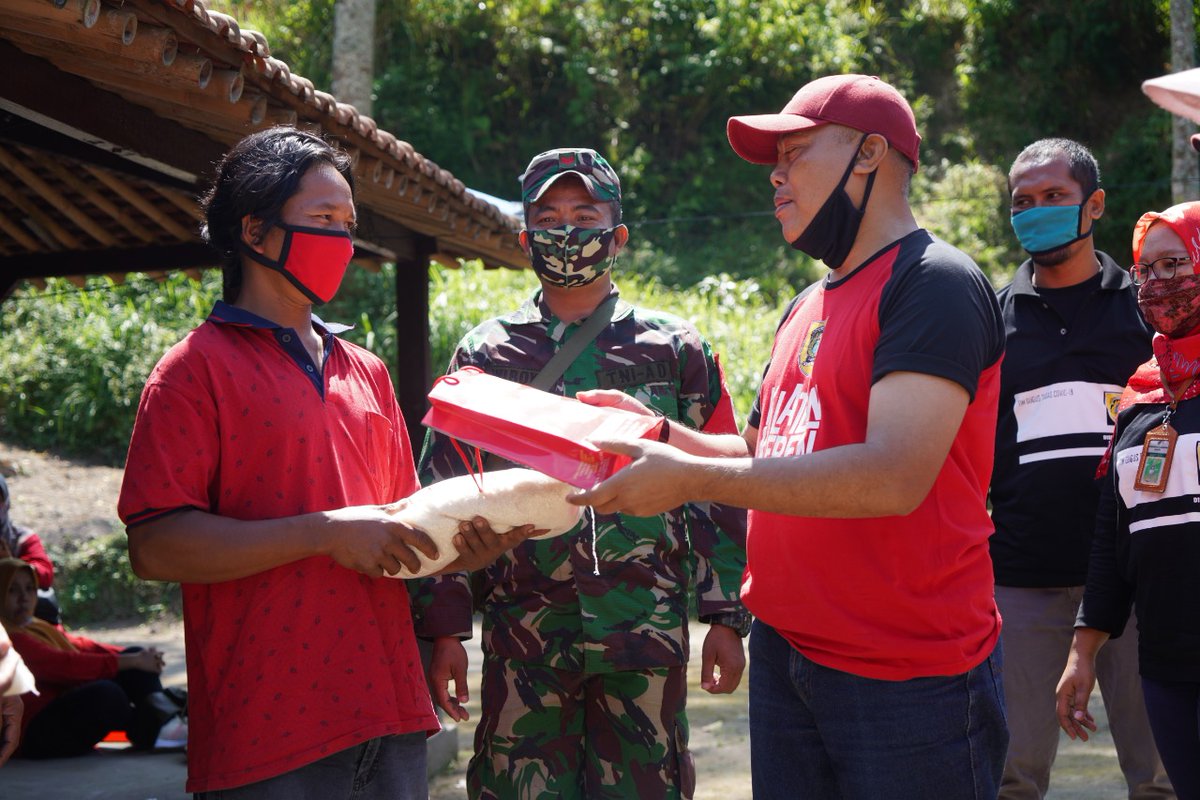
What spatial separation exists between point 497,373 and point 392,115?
18.8 metres

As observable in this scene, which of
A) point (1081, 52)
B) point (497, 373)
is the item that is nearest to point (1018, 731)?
point (497, 373)

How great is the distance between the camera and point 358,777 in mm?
2719

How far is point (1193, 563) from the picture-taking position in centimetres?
317

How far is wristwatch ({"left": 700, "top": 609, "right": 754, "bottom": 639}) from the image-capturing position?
3.46m

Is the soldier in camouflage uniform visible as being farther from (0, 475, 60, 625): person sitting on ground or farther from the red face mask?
(0, 475, 60, 625): person sitting on ground

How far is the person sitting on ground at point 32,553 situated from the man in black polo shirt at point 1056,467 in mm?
4641

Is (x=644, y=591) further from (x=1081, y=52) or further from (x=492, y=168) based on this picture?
(x=492, y=168)

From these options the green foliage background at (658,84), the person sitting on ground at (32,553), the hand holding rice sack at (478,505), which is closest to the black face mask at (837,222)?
the hand holding rice sack at (478,505)

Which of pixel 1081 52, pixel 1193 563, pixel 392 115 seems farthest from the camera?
pixel 392 115

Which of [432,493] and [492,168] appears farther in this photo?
[492,168]

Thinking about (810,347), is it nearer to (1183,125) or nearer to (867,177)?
(867,177)

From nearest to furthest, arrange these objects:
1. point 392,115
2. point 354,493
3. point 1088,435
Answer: point 354,493
point 1088,435
point 392,115

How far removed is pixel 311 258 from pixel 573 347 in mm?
929

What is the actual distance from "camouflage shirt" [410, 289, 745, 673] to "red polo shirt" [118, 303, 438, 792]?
57 centimetres
